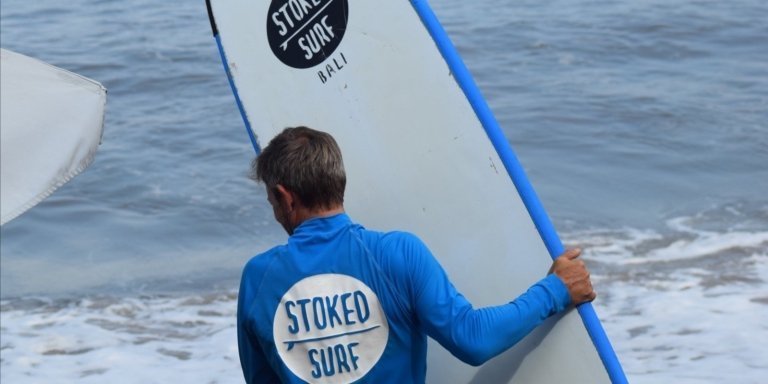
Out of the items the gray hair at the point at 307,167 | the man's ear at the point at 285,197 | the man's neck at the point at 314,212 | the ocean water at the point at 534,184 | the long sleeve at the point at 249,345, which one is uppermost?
the gray hair at the point at 307,167

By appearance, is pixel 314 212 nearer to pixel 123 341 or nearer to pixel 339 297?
pixel 339 297

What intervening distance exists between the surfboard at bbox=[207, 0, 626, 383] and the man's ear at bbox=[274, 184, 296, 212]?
0.66m

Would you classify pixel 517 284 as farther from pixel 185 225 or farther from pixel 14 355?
pixel 185 225

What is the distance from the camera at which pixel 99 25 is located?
41.7 feet

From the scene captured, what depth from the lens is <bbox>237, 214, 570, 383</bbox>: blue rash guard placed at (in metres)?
2.29

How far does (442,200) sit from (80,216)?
5.36m

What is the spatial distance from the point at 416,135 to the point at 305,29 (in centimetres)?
40

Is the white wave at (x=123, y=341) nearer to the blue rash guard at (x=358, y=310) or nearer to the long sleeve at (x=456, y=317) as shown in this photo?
the blue rash guard at (x=358, y=310)

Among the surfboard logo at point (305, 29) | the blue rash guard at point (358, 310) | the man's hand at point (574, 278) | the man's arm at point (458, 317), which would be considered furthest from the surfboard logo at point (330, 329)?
the surfboard logo at point (305, 29)

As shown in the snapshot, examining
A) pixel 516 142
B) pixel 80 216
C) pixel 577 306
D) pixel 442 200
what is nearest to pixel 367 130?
pixel 442 200

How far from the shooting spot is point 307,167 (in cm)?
228

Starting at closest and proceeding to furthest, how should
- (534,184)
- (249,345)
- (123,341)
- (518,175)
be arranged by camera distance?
1. (249,345)
2. (518,175)
3. (123,341)
4. (534,184)

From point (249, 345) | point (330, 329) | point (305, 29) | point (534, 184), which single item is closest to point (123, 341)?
point (534, 184)

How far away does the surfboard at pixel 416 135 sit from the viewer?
2.75m
